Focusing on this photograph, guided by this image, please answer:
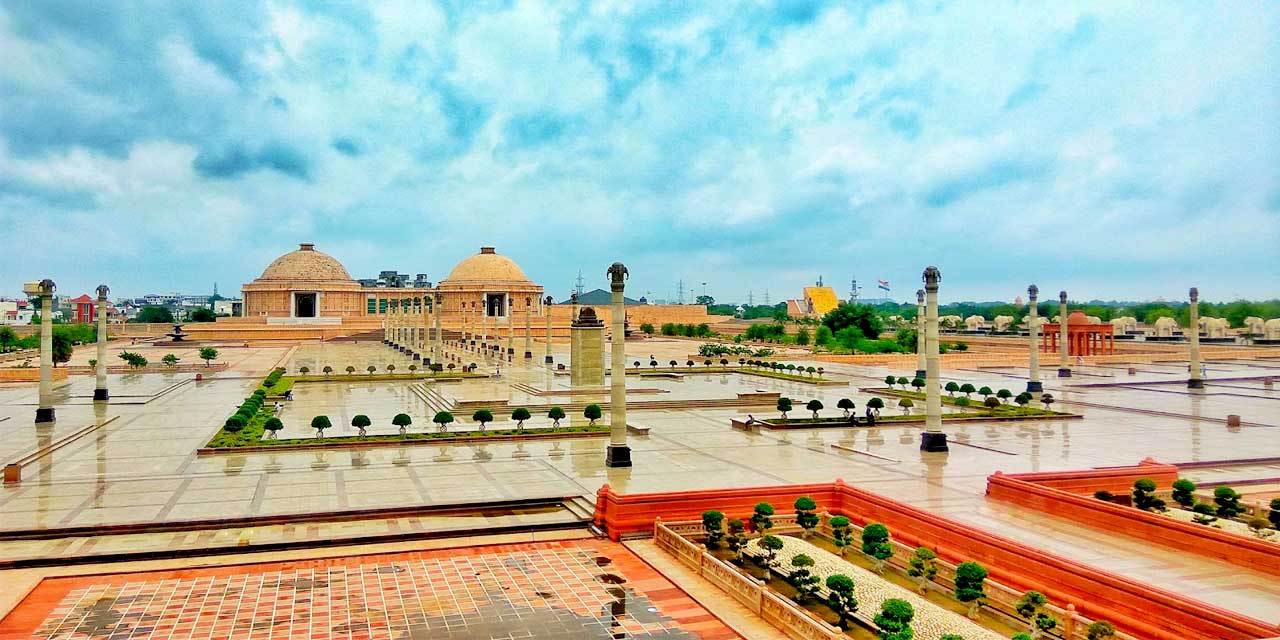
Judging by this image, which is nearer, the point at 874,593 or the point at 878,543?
the point at 874,593

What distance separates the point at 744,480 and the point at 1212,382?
28.9m

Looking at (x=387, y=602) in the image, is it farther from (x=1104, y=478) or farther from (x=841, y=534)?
(x=1104, y=478)

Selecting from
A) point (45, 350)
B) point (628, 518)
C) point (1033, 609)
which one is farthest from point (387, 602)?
point (45, 350)

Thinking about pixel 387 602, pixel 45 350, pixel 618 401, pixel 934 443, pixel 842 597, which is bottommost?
pixel 387 602

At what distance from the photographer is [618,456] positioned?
1636 centimetres

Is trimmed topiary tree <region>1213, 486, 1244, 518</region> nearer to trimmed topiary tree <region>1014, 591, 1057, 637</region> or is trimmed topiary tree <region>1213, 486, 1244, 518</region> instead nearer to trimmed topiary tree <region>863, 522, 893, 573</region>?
trimmed topiary tree <region>863, 522, 893, 573</region>

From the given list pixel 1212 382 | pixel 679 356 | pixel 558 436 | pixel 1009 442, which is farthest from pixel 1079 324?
pixel 558 436

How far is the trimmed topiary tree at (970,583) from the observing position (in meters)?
8.79

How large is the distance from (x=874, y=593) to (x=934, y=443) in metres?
9.33

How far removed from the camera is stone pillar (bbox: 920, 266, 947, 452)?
17.8m

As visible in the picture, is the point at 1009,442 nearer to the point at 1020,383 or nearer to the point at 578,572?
the point at 578,572

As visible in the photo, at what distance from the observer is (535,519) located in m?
12.7

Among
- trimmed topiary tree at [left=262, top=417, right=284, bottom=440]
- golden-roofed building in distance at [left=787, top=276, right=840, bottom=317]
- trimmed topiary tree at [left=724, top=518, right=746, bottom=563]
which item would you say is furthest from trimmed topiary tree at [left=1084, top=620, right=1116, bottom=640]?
golden-roofed building in distance at [left=787, top=276, right=840, bottom=317]

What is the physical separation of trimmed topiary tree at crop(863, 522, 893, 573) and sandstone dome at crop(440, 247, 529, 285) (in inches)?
→ 3186
